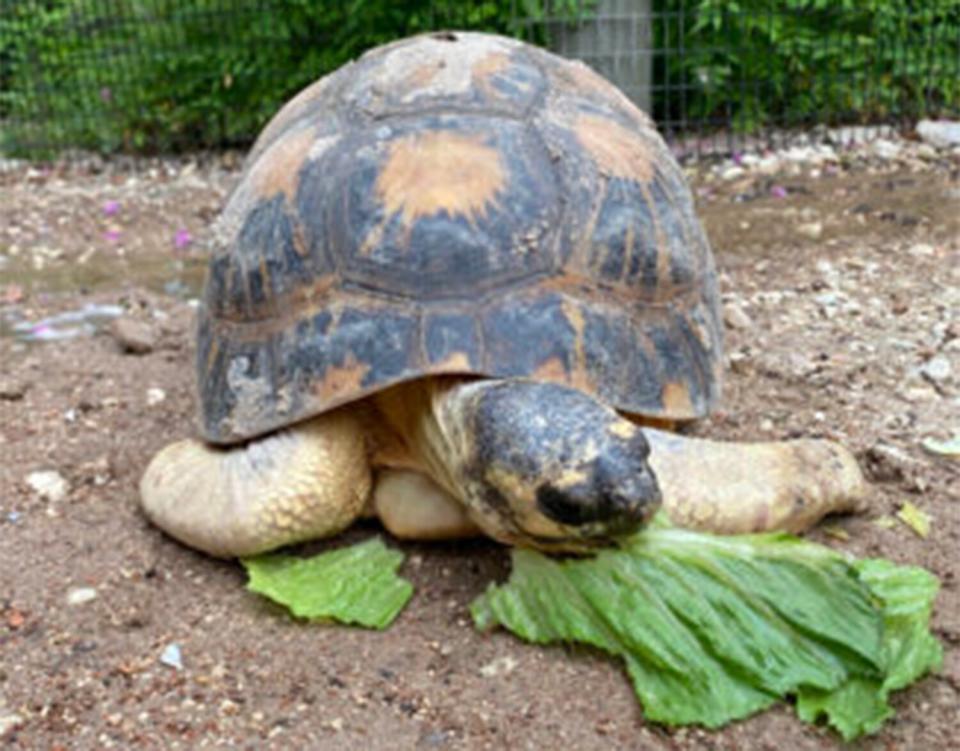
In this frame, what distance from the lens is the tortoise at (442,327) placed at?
8.51ft

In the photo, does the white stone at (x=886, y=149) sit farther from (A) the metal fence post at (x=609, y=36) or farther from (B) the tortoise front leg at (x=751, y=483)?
(B) the tortoise front leg at (x=751, y=483)

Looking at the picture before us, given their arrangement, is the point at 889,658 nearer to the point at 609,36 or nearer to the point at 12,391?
the point at 12,391

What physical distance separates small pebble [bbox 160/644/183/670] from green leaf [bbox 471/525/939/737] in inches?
24.6

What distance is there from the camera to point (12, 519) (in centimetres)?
310

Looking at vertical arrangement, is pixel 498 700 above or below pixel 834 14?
below

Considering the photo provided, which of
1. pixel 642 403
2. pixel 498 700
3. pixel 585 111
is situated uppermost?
pixel 585 111

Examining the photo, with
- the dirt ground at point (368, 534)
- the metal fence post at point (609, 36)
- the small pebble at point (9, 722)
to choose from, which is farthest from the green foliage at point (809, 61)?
the small pebble at point (9, 722)

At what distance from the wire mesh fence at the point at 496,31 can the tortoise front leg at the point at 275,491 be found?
4366 millimetres

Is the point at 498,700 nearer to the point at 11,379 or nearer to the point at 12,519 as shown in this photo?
the point at 12,519

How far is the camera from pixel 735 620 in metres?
2.32

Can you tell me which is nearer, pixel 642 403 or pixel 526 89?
pixel 642 403

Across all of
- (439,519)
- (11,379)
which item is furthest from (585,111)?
(11,379)

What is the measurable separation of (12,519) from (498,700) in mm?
1483

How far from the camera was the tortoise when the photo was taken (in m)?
2.59
